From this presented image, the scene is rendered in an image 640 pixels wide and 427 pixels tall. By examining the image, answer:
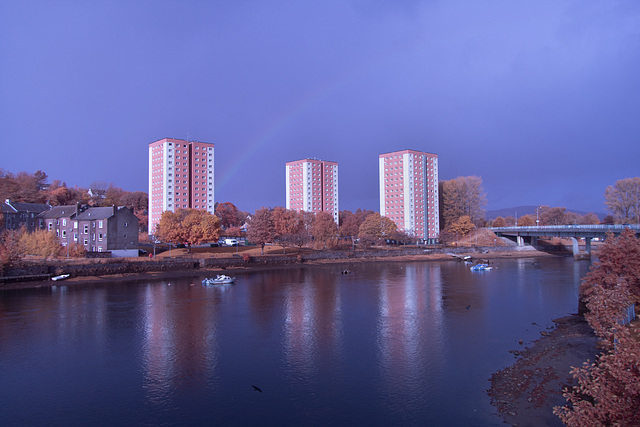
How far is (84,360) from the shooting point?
23141 mm

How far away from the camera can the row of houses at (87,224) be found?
73.6 meters

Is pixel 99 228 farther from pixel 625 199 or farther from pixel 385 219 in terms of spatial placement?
pixel 625 199

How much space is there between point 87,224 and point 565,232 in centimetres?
9829

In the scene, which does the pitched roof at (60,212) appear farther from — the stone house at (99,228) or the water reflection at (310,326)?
the water reflection at (310,326)

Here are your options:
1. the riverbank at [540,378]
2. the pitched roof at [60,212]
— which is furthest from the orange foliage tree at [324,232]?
the riverbank at [540,378]

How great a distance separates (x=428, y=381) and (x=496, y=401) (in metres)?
3.16

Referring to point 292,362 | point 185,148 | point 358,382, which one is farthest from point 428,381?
point 185,148

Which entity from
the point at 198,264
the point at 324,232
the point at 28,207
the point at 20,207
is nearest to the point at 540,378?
the point at 198,264

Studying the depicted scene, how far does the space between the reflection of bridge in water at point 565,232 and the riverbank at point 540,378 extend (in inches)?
1759

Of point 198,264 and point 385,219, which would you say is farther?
point 385,219

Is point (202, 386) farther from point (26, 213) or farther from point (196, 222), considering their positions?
point (26, 213)

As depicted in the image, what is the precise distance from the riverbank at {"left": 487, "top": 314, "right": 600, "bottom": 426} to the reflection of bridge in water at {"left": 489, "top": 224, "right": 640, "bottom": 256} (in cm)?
4468

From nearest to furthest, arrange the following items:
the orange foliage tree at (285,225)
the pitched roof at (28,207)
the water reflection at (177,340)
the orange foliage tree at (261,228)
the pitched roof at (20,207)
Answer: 1. the water reflection at (177,340)
2. the pitched roof at (20,207)
3. the pitched roof at (28,207)
4. the orange foliage tree at (261,228)
5. the orange foliage tree at (285,225)

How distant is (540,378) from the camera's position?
17.7 m
